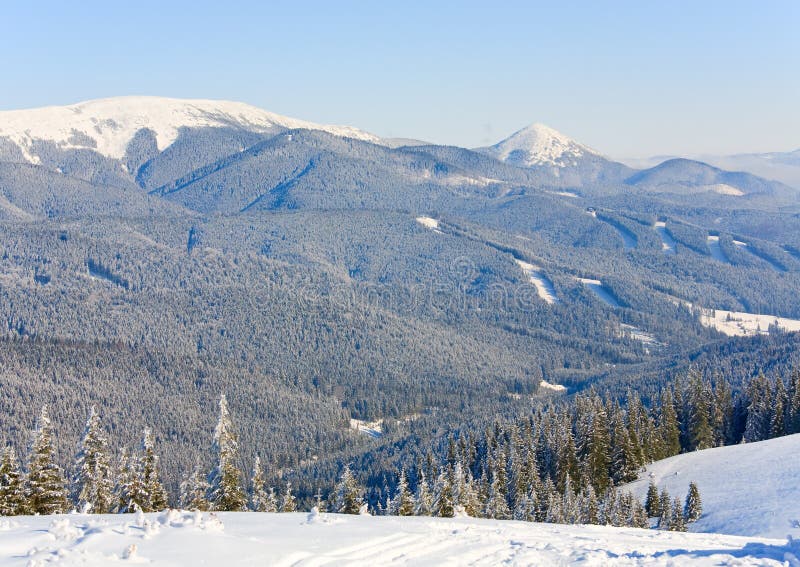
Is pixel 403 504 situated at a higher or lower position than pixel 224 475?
lower

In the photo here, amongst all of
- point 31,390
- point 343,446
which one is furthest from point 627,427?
point 31,390

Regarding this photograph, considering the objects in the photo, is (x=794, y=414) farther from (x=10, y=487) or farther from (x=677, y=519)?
(x=10, y=487)

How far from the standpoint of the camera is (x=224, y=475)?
49.4m

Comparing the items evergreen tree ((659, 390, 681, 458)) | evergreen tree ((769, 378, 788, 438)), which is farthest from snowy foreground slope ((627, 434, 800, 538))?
evergreen tree ((769, 378, 788, 438))

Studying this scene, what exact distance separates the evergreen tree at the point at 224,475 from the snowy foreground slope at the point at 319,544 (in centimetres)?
2337

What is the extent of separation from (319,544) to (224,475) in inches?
1186

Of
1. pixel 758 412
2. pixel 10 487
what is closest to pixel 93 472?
pixel 10 487

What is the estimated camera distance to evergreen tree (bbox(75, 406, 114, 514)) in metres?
47.6

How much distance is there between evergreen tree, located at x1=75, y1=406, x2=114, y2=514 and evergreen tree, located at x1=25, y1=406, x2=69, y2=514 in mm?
3982

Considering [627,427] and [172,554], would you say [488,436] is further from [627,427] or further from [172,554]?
[172,554]

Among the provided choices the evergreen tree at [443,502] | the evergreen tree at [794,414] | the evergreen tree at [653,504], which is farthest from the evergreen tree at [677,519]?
the evergreen tree at [794,414]

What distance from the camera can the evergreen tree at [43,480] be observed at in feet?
139

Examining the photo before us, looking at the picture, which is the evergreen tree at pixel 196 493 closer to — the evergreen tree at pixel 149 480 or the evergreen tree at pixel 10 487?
the evergreen tree at pixel 149 480

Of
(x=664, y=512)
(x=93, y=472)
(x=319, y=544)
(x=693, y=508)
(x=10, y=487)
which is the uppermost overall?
(x=319, y=544)
